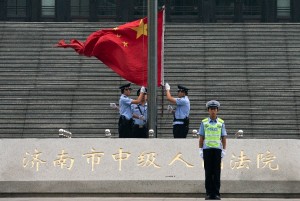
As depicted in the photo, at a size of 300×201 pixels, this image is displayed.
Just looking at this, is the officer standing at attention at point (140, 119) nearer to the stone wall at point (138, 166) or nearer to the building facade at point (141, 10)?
the stone wall at point (138, 166)

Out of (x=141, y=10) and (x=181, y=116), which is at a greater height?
(x=141, y=10)

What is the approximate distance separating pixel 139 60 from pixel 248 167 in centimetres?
387

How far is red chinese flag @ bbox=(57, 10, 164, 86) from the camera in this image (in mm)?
22047

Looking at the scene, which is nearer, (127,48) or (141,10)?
(127,48)

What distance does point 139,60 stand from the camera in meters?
22.1

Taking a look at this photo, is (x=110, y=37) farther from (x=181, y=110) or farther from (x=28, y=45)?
(x=28, y=45)

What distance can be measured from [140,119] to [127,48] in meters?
1.44

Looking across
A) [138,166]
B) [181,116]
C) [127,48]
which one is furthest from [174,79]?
[138,166]

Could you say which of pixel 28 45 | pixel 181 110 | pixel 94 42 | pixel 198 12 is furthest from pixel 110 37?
pixel 198 12

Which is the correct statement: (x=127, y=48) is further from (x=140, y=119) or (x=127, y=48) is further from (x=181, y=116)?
(x=181, y=116)

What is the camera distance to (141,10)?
160 ft

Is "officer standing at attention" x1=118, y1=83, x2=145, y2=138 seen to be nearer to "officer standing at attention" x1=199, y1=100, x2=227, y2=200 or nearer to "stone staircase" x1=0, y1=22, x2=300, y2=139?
"officer standing at attention" x1=199, y1=100, x2=227, y2=200

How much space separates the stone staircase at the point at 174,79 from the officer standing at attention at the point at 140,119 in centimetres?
495

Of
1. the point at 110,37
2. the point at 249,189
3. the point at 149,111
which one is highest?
the point at 110,37
